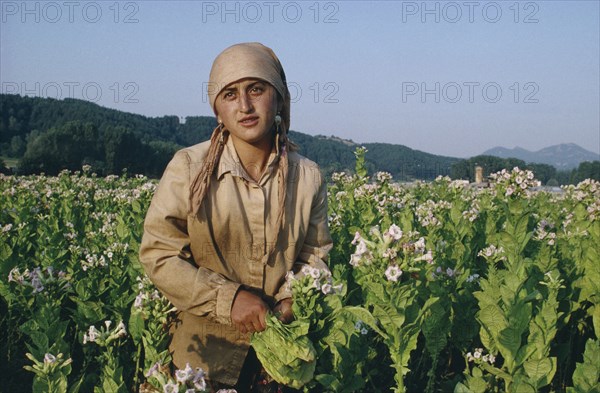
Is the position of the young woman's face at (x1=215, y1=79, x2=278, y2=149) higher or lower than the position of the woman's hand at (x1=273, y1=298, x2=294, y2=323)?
higher

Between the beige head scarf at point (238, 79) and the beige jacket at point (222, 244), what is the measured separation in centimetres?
5

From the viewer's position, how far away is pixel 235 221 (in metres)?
2.69

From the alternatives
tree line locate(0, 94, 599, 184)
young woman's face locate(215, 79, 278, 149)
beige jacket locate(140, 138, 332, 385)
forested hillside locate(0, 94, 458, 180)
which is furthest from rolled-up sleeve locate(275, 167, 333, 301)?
forested hillside locate(0, 94, 458, 180)

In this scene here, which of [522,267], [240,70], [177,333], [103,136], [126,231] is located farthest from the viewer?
[103,136]

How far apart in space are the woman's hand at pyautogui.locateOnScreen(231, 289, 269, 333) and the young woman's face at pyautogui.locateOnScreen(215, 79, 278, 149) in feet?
2.61

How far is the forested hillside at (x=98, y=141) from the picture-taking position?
54.1 m

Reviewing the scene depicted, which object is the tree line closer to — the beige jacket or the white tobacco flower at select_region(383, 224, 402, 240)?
the beige jacket

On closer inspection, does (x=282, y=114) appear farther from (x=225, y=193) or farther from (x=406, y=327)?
(x=406, y=327)

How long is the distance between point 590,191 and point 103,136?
7164cm

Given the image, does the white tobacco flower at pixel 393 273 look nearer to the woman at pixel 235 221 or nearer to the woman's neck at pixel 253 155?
the woman at pixel 235 221

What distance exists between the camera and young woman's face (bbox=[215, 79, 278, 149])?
8.50 feet

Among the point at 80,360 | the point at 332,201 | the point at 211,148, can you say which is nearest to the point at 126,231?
the point at 80,360

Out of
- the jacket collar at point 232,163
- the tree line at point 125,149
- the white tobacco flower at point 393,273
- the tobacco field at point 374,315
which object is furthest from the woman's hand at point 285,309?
the tree line at point 125,149

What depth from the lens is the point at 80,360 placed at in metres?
5.05
